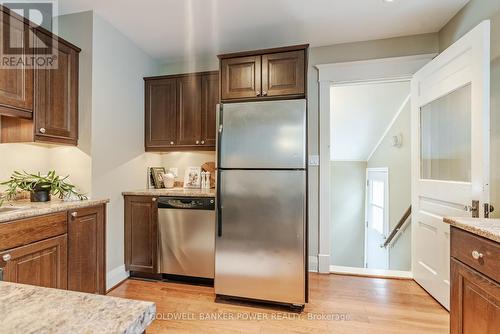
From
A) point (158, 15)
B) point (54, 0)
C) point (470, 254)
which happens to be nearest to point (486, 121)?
point (470, 254)

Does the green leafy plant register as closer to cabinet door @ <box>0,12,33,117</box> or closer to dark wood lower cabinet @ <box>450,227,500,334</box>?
cabinet door @ <box>0,12,33,117</box>

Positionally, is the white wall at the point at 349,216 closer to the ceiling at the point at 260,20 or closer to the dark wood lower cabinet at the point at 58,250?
the ceiling at the point at 260,20

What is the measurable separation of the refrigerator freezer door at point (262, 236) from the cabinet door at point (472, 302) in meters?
0.99

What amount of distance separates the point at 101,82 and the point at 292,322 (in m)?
2.63

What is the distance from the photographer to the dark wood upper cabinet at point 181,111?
291 cm

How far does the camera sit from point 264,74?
2.31 m

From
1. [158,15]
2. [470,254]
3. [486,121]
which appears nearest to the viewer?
[470,254]

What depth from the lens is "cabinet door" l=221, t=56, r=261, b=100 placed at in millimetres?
2328

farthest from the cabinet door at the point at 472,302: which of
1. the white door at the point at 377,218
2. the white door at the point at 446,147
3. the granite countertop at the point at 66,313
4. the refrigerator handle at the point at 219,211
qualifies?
the white door at the point at 377,218

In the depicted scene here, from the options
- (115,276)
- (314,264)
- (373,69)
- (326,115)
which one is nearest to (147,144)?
(115,276)

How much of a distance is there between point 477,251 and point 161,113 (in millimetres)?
2938

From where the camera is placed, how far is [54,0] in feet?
7.08

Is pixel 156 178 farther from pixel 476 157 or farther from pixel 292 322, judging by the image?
pixel 476 157

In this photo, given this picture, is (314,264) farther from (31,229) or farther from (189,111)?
(31,229)
